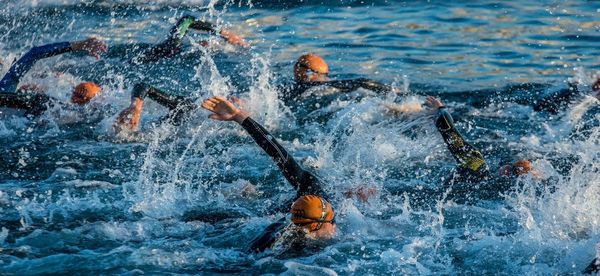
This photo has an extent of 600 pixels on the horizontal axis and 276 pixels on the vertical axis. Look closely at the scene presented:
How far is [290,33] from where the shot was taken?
1562cm

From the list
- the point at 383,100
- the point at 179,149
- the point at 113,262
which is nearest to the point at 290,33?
the point at 383,100

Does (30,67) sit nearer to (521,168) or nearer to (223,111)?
(223,111)

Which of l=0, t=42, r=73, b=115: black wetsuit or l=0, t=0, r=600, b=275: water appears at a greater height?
l=0, t=42, r=73, b=115: black wetsuit

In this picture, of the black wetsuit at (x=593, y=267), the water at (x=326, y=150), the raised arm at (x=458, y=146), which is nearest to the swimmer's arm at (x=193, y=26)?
the water at (x=326, y=150)

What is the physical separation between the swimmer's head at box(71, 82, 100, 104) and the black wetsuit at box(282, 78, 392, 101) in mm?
2421

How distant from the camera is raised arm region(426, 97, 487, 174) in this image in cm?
839

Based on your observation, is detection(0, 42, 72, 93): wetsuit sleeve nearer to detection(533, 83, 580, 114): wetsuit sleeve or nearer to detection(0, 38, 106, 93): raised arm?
detection(0, 38, 106, 93): raised arm

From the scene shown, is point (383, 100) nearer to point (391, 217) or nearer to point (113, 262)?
point (391, 217)

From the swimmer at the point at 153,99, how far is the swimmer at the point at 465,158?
2.87m

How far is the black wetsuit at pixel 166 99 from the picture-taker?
9523mm

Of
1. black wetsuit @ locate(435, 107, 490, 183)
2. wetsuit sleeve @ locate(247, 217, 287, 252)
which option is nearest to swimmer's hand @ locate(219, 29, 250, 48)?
black wetsuit @ locate(435, 107, 490, 183)

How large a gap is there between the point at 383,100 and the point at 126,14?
8004mm

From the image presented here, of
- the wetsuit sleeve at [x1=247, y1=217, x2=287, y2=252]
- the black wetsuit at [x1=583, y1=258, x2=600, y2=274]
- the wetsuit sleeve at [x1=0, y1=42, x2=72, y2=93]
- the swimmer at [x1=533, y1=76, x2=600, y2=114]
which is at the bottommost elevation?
the black wetsuit at [x1=583, y1=258, x2=600, y2=274]

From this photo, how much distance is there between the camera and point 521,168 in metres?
8.52
